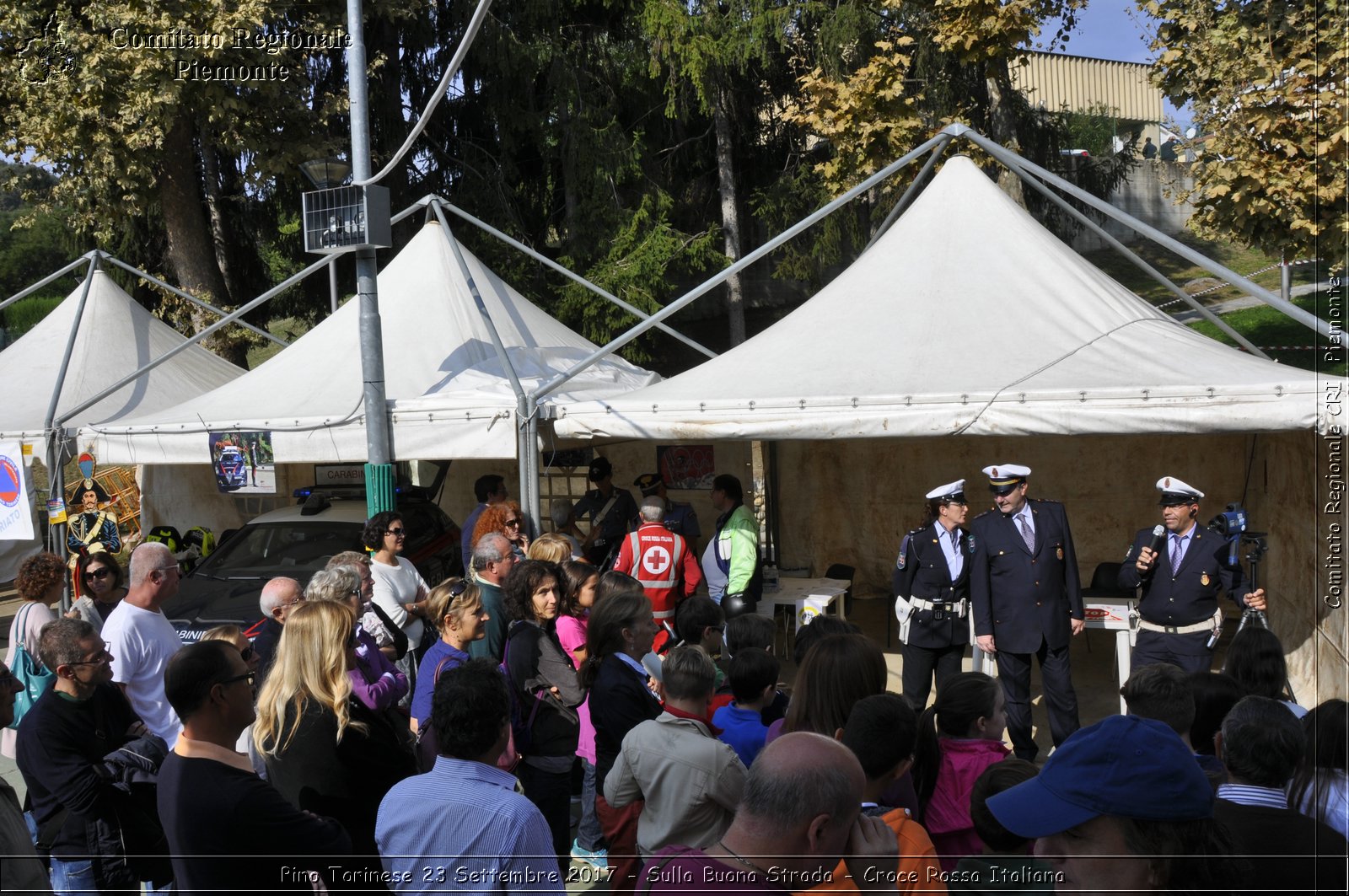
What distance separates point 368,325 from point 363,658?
13.0 ft

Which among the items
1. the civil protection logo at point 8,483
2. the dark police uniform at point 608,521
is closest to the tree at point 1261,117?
the dark police uniform at point 608,521

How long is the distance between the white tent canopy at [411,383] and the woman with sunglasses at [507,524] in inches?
18.3

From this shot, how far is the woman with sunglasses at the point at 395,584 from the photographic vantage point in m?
6.32

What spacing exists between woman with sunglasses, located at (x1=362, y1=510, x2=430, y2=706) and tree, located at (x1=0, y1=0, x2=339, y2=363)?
11.3m

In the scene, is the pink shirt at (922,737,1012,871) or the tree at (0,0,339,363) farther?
the tree at (0,0,339,363)

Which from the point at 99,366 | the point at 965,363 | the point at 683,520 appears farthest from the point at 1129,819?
the point at 99,366

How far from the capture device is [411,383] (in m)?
9.31

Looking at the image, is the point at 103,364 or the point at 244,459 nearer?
the point at 244,459

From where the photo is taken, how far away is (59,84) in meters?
15.8

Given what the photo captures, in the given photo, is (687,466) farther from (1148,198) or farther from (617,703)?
(1148,198)

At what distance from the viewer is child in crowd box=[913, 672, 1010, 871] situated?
3377 mm

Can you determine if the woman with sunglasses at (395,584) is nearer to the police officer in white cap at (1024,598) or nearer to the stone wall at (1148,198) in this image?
the police officer in white cap at (1024,598)

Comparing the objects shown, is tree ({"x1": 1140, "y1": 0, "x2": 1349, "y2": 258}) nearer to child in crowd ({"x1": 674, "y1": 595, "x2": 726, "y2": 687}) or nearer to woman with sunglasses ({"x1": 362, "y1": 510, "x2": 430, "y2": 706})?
child in crowd ({"x1": 674, "y1": 595, "x2": 726, "y2": 687})

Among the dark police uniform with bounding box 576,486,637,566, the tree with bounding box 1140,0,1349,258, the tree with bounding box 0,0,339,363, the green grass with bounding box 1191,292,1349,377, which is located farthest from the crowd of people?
the green grass with bounding box 1191,292,1349,377
